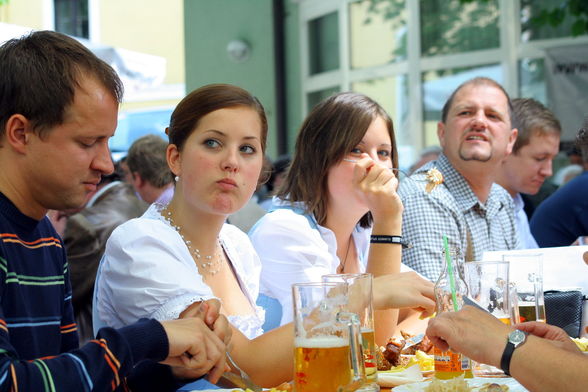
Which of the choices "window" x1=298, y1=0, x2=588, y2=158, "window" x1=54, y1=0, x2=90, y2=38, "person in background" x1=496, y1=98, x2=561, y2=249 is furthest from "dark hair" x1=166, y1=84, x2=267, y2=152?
"window" x1=54, y1=0, x2=90, y2=38

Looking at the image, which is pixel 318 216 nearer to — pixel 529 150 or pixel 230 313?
pixel 230 313

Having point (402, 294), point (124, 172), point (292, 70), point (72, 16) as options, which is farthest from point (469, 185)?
point (72, 16)

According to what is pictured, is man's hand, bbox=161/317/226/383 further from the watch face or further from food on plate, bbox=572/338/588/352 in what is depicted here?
food on plate, bbox=572/338/588/352

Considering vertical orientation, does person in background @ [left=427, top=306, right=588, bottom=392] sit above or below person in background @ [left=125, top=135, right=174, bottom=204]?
below

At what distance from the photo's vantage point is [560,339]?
6.73ft

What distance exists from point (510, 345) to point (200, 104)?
1236 mm

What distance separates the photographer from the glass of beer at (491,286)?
2.11m

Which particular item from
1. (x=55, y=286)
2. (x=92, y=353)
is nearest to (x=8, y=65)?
(x=55, y=286)

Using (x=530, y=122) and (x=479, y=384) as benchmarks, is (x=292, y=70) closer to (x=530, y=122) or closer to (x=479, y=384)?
(x=530, y=122)

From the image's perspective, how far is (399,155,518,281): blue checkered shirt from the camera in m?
3.72

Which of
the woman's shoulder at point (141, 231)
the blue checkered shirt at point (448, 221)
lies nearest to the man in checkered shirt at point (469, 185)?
the blue checkered shirt at point (448, 221)

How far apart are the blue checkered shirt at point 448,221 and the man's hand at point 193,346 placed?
1906mm

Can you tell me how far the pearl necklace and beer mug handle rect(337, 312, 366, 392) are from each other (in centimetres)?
91

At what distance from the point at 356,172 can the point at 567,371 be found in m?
1.47
